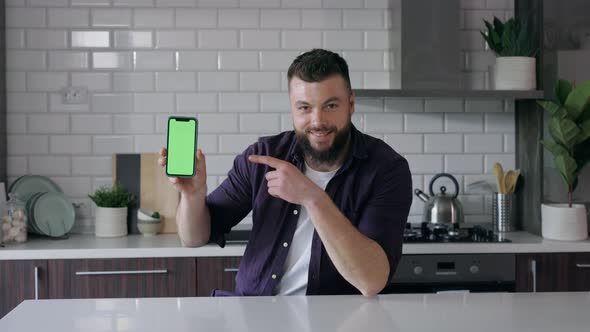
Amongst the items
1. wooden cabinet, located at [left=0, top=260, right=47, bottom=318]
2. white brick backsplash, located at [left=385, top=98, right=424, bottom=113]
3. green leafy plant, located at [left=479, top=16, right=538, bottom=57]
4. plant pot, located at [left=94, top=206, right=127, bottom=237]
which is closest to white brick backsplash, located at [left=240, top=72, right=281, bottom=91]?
white brick backsplash, located at [left=385, top=98, right=424, bottom=113]

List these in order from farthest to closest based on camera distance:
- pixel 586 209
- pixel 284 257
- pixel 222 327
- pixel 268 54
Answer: pixel 268 54
pixel 586 209
pixel 284 257
pixel 222 327

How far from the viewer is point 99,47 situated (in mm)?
3865

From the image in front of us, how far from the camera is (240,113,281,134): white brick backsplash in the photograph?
12.9ft

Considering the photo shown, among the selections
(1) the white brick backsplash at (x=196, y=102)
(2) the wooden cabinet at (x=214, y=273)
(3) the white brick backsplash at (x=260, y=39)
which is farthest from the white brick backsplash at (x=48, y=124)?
(2) the wooden cabinet at (x=214, y=273)

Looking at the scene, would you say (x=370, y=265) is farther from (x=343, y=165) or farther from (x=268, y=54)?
(x=268, y=54)

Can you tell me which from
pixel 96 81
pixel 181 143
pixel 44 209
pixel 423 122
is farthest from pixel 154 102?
pixel 181 143

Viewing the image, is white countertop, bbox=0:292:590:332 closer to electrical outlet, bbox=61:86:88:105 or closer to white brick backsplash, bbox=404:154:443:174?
white brick backsplash, bbox=404:154:443:174

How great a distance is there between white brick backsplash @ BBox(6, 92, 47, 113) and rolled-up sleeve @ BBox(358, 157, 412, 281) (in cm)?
233

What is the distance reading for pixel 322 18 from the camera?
396 centimetres

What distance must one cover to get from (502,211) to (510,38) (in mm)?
970

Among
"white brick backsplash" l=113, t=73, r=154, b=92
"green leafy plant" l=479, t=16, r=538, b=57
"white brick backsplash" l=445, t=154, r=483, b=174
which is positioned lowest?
"white brick backsplash" l=445, t=154, r=483, b=174

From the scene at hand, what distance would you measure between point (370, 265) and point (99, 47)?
2467 mm

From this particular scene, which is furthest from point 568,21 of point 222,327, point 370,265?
point 222,327

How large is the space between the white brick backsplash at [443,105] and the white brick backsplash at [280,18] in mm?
910
